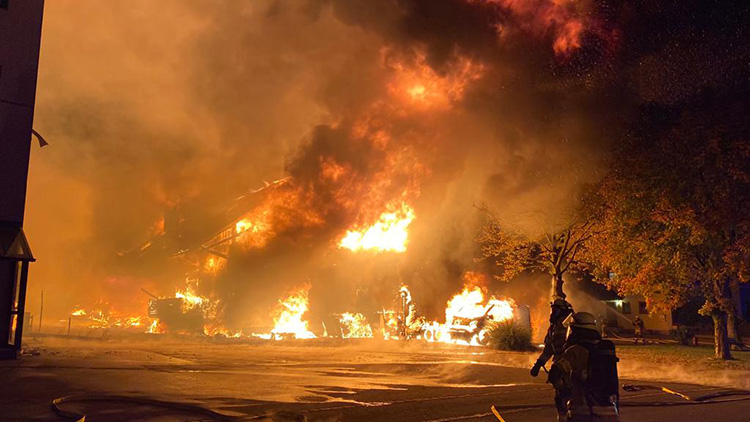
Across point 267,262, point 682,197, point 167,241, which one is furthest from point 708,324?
point 167,241

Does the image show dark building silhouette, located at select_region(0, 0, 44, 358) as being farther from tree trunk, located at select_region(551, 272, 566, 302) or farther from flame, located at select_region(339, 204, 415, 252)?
tree trunk, located at select_region(551, 272, 566, 302)

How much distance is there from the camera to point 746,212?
60.3 ft

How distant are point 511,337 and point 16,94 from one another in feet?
64.0

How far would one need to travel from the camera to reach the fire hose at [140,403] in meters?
7.55

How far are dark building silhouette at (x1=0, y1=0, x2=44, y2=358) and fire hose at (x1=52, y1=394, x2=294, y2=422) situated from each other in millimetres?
8120

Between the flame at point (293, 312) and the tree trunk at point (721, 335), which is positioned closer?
the tree trunk at point (721, 335)

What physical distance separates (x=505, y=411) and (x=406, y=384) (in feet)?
12.1

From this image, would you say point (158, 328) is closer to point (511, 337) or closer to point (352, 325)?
point (352, 325)

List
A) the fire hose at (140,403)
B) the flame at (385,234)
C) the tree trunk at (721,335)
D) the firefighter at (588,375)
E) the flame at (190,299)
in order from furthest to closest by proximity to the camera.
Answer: the flame at (190,299), the flame at (385,234), the tree trunk at (721,335), the fire hose at (140,403), the firefighter at (588,375)

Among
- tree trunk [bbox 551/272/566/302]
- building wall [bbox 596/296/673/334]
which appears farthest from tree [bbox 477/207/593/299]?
building wall [bbox 596/296/673/334]

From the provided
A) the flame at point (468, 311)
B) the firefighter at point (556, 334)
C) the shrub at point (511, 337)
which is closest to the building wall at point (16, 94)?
the firefighter at point (556, 334)

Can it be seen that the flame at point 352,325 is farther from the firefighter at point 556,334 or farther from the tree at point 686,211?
the firefighter at point 556,334

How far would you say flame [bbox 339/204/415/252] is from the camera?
31312 millimetres

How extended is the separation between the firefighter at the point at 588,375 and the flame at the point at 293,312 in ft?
98.4
